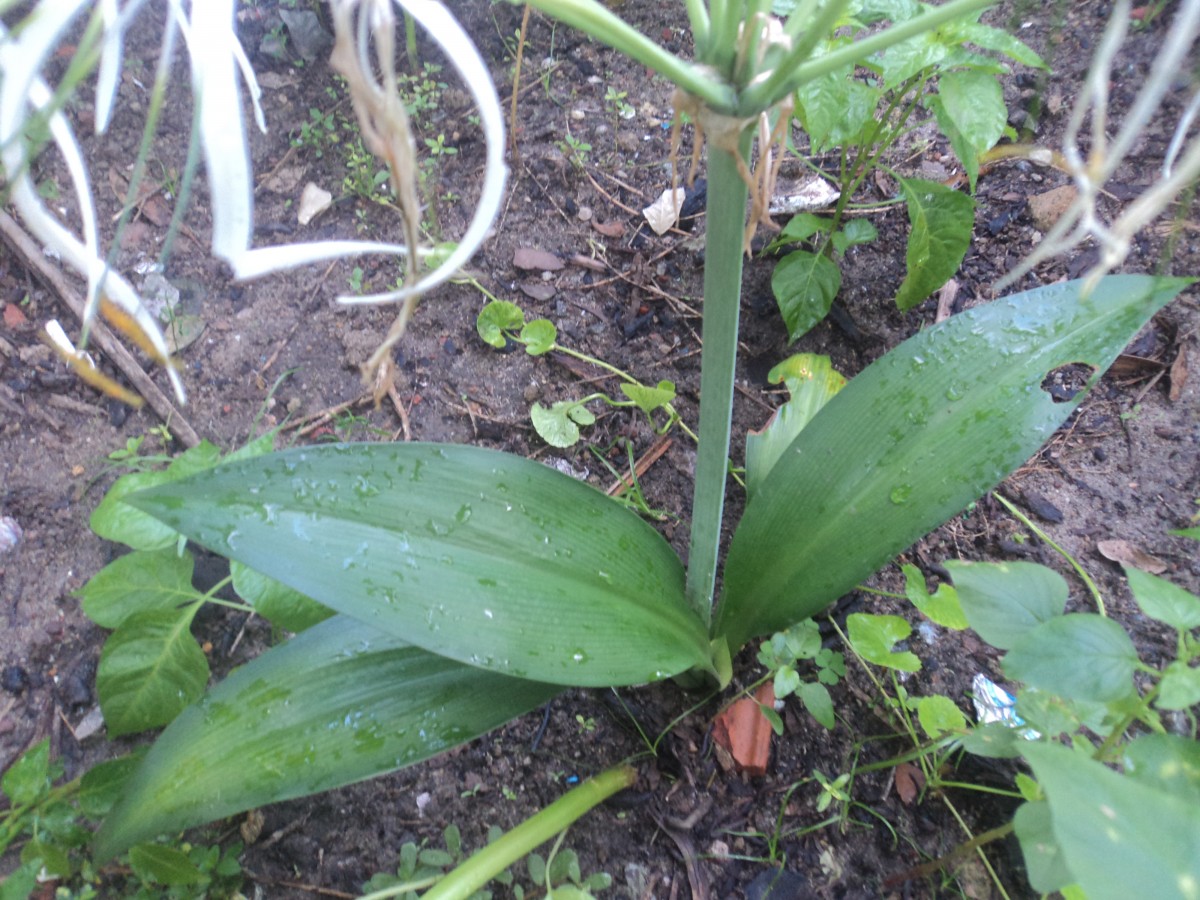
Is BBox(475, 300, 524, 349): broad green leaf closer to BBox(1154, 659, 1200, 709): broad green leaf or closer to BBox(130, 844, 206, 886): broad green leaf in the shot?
BBox(130, 844, 206, 886): broad green leaf

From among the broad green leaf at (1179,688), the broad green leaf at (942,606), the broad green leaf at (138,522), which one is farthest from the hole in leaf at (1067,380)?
the broad green leaf at (138,522)

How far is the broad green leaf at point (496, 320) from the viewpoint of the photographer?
123 centimetres

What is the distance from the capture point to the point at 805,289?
113 cm

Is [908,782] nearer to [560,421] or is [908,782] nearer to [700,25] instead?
[560,421]

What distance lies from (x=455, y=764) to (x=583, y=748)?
162 millimetres

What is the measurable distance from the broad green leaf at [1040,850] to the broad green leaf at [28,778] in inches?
38.5

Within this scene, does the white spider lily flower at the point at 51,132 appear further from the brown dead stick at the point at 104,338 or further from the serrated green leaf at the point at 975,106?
the serrated green leaf at the point at 975,106

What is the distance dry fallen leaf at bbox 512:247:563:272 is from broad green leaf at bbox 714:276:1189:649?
692 mm

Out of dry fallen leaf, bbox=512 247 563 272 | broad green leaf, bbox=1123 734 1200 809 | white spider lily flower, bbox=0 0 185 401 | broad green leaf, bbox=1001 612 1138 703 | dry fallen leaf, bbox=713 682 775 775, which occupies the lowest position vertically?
dry fallen leaf, bbox=713 682 775 775

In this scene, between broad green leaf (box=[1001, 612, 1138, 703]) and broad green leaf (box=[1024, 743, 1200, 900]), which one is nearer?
broad green leaf (box=[1024, 743, 1200, 900])

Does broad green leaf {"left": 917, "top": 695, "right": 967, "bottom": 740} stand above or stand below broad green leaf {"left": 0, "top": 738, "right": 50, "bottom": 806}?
above

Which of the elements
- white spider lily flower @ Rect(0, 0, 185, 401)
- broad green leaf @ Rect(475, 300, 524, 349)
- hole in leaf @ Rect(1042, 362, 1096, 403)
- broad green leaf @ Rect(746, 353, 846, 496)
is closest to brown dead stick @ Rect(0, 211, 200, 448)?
broad green leaf @ Rect(475, 300, 524, 349)

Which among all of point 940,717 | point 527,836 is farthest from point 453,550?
point 940,717

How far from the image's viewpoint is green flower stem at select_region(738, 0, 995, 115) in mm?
413
